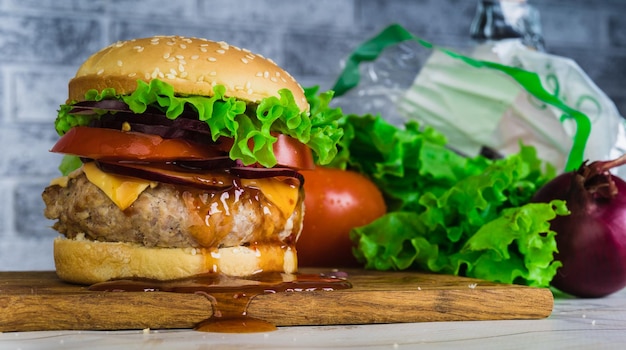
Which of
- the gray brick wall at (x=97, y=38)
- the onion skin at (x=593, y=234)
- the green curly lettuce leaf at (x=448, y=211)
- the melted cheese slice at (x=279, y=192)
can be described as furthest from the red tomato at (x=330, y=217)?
the gray brick wall at (x=97, y=38)

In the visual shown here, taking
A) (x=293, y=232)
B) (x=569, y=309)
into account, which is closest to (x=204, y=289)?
(x=293, y=232)

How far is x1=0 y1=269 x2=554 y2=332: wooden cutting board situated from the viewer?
1441mm

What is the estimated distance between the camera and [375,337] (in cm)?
139

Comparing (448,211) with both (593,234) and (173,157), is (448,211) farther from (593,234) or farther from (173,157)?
(173,157)

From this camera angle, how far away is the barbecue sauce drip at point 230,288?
57.7 inches

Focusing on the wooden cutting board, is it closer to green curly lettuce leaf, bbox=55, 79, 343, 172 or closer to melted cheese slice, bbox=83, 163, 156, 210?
melted cheese slice, bbox=83, 163, 156, 210

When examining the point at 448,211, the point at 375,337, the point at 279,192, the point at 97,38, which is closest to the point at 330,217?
the point at 448,211

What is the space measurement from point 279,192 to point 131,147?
358mm

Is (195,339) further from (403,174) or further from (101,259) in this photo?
(403,174)

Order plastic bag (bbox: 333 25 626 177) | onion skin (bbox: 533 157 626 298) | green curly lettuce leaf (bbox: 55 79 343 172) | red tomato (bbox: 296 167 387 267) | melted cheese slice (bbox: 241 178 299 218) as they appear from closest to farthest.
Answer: green curly lettuce leaf (bbox: 55 79 343 172), melted cheese slice (bbox: 241 178 299 218), onion skin (bbox: 533 157 626 298), red tomato (bbox: 296 167 387 267), plastic bag (bbox: 333 25 626 177)

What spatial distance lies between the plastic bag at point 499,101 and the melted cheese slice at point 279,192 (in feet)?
3.21

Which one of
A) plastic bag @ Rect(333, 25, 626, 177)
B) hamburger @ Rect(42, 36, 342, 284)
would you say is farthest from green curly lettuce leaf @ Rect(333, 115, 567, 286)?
hamburger @ Rect(42, 36, 342, 284)

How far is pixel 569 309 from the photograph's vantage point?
71.8 inches

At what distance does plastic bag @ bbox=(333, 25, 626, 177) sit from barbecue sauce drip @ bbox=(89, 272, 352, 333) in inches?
46.8
